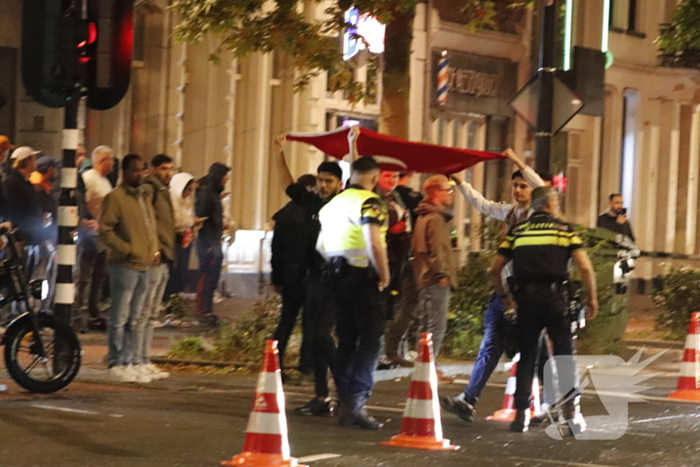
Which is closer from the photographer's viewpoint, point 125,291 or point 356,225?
point 356,225

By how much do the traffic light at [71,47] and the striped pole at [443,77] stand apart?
1430 cm

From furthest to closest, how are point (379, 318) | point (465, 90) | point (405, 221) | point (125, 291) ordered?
1. point (465, 90)
2. point (405, 221)
3. point (125, 291)
4. point (379, 318)

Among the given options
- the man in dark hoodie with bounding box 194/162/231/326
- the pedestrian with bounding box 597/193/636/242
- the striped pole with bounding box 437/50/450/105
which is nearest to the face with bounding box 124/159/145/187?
the man in dark hoodie with bounding box 194/162/231/326

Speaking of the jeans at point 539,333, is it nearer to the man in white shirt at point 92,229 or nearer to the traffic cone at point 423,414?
the traffic cone at point 423,414

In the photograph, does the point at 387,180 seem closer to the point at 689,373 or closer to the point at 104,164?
the point at 689,373

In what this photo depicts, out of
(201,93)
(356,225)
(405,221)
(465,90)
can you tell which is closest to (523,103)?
(405,221)

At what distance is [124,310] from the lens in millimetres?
11305

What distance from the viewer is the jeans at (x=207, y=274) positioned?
1588cm

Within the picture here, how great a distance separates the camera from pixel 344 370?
9.52 meters

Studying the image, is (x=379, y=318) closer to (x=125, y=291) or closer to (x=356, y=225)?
(x=356, y=225)

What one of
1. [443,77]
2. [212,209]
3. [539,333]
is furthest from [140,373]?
[443,77]

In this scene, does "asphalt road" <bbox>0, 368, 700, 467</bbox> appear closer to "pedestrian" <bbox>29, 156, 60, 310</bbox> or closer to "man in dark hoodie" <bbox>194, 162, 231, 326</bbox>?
"pedestrian" <bbox>29, 156, 60, 310</bbox>

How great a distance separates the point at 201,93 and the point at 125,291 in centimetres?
984

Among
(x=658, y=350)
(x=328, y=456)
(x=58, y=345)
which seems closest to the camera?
(x=328, y=456)
